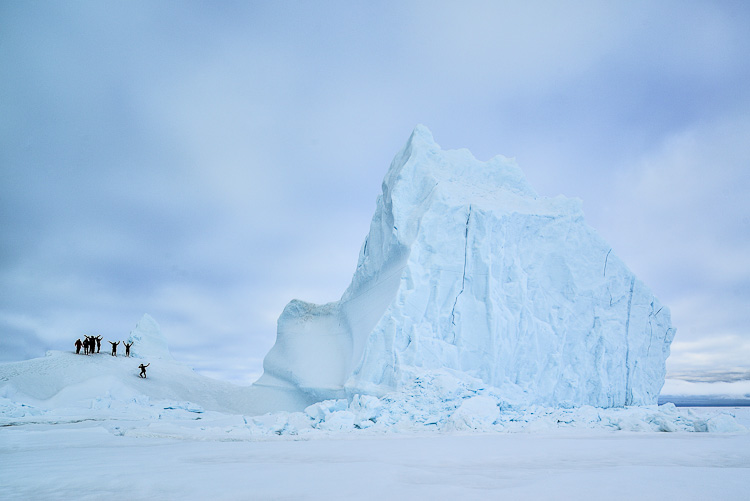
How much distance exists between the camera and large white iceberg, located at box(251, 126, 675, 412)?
14281 mm

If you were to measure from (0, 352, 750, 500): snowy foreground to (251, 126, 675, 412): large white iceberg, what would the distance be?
1.81 m

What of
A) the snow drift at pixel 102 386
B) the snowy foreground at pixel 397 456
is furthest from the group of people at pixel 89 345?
the snowy foreground at pixel 397 456

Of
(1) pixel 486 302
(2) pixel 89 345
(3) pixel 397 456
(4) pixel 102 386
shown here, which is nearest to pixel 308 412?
(1) pixel 486 302

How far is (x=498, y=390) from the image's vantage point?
43.8ft

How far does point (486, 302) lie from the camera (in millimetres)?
14859

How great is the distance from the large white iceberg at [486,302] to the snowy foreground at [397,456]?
181 centimetres

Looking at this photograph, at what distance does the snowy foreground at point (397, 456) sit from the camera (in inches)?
128

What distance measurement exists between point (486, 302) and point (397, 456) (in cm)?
1030

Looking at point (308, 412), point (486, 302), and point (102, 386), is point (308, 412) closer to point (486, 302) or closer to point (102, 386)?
point (486, 302)

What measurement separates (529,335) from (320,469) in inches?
483

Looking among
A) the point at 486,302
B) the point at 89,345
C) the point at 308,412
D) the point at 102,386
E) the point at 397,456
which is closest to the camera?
the point at 397,456

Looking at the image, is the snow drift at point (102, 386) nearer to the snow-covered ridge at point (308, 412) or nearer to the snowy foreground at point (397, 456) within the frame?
the snow-covered ridge at point (308, 412)

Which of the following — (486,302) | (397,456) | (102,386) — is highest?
(486,302)

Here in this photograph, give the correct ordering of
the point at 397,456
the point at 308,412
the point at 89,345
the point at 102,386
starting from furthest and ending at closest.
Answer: the point at 89,345 < the point at 102,386 < the point at 308,412 < the point at 397,456
